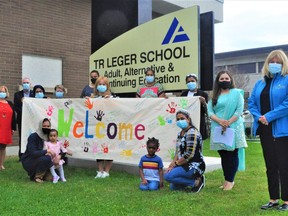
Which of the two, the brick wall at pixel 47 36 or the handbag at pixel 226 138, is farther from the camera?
the brick wall at pixel 47 36

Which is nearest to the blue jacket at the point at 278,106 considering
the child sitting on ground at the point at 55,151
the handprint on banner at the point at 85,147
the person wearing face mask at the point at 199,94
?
the person wearing face mask at the point at 199,94

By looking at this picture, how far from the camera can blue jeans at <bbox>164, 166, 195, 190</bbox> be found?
5.79 metres

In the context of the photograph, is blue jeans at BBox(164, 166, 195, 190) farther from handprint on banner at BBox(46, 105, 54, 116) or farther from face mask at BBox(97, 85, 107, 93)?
handprint on banner at BBox(46, 105, 54, 116)

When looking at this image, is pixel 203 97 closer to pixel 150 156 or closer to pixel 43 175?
pixel 150 156

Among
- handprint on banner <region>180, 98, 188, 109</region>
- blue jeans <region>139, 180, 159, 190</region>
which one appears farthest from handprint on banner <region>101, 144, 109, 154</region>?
handprint on banner <region>180, 98, 188, 109</region>

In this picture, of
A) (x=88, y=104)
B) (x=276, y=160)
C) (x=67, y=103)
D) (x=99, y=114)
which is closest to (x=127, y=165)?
(x=99, y=114)

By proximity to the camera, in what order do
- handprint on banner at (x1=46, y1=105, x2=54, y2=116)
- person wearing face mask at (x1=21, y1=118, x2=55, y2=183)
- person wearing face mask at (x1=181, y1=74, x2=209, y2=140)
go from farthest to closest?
handprint on banner at (x1=46, y1=105, x2=54, y2=116) → person wearing face mask at (x1=21, y1=118, x2=55, y2=183) → person wearing face mask at (x1=181, y1=74, x2=209, y2=140)

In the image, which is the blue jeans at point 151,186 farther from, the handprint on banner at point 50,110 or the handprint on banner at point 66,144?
the handprint on banner at point 50,110

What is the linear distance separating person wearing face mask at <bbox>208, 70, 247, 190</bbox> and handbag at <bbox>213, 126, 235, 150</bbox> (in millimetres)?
30

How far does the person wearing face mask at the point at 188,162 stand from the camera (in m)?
5.79

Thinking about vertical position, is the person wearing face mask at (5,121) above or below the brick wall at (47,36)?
below

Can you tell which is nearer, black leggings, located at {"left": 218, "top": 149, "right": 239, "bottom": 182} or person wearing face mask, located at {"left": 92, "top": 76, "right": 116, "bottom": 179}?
black leggings, located at {"left": 218, "top": 149, "right": 239, "bottom": 182}

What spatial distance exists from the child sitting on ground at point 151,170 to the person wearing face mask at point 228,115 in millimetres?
867

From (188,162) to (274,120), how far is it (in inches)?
61.3
